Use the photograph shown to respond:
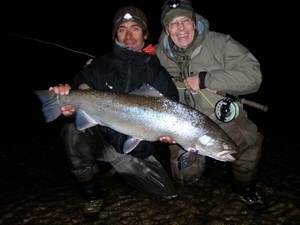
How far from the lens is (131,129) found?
3.52 metres

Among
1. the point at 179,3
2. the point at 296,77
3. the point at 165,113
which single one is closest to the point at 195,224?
the point at 165,113

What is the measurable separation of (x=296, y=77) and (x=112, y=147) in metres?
6.63

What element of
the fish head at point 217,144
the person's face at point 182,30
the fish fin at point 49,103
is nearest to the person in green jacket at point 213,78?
the person's face at point 182,30

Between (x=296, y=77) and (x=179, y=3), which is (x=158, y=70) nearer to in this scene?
(x=179, y=3)

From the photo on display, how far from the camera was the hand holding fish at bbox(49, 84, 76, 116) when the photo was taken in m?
3.49

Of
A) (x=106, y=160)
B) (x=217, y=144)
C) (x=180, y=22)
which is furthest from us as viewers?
(x=180, y=22)

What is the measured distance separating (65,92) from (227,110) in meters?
1.75

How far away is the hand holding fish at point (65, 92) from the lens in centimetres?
349

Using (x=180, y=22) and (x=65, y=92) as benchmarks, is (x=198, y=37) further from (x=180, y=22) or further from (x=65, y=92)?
(x=65, y=92)

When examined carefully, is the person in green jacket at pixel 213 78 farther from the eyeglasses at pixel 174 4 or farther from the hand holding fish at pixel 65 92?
the hand holding fish at pixel 65 92

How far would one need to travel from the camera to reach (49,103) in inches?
140

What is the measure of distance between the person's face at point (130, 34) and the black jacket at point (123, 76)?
0.52ft

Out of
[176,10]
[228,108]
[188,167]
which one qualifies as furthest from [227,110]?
[176,10]

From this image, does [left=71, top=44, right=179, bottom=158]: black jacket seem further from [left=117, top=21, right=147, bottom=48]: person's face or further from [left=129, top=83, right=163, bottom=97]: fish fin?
[left=129, top=83, right=163, bottom=97]: fish fin
